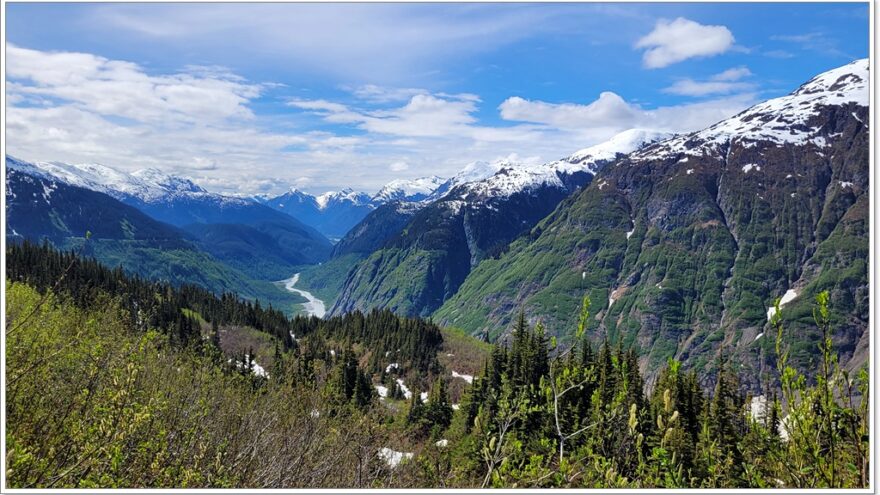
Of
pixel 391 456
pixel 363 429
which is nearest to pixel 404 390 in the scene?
pixel 391 456

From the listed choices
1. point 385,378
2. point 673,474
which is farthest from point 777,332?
point 385,378

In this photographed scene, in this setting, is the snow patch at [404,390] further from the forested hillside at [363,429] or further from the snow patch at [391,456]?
the snow patch at [391,456]

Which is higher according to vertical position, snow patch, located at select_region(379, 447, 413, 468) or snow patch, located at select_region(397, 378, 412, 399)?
snow patch, located at select_region(379, 447, 413, 468)

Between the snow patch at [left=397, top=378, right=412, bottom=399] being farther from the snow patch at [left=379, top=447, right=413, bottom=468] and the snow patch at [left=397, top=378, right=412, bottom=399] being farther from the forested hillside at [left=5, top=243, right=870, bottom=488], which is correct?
the snow patch at [left=379, top=447, right=413, bottom=468]

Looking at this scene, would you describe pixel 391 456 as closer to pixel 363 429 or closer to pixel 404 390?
pixel 363 429

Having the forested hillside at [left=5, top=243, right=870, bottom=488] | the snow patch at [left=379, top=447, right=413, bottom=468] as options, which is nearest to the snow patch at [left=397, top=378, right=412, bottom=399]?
the forested hillside at [left=5, top=243, right=870, bottom=488]

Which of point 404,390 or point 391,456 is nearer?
point 391,456

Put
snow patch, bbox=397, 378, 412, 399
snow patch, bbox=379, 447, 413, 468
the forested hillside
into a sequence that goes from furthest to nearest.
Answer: snow patch, bbox=397, 378, 412, 399 < snow patch, bbox=379, 447, 413, 468 < the forested hillside

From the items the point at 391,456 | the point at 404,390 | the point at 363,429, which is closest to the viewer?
the point at 363,429

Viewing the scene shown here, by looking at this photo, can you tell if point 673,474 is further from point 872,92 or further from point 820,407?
point 872,92

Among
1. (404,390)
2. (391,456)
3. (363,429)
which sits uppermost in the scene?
(363,429)

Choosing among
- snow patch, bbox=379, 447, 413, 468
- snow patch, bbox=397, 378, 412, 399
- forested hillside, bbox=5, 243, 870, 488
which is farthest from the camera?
snow patch, bbox=397, 378, 412, 399
